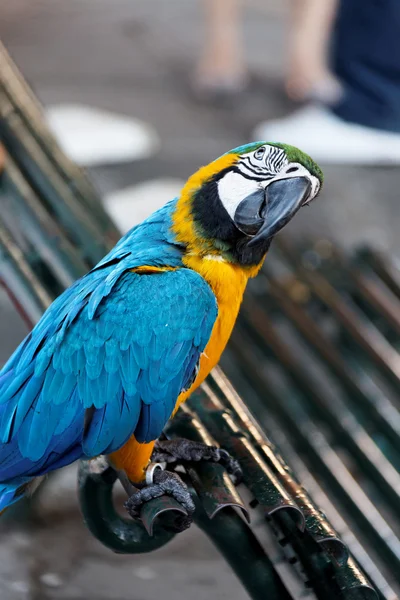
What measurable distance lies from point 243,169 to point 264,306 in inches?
50.0

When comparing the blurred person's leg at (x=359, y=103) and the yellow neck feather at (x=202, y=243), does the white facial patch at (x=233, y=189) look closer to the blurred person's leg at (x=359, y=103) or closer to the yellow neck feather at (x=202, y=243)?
the yellow neck feather at (x=202, y=243)

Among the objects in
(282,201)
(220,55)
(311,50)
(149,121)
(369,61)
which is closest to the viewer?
(282,201)

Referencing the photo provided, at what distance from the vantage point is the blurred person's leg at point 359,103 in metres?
3.59

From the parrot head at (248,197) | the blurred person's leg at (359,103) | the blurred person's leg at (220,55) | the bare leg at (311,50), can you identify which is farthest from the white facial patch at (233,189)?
the blurred person's leg at (220,55)

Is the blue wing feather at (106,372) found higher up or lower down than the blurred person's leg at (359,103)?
higher up

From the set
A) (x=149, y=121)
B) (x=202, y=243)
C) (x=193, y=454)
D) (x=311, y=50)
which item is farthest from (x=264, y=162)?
(x=311, y=50)

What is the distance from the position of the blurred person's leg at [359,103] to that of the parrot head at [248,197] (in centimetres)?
244

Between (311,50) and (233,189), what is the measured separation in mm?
3070

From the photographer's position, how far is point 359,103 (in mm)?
3754

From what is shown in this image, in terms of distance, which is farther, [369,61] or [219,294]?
[369,61]

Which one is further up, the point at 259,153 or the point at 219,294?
the point at 259,153

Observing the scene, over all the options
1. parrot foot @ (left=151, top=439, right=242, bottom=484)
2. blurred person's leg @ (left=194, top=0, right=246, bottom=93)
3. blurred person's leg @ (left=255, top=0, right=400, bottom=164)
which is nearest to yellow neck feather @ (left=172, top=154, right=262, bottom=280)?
parrot foot @ (left=151, top=439, right=242, bottom=484)

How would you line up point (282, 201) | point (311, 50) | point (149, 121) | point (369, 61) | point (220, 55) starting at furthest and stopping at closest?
point (220, 55), point (311, 50), point (149, 121), point (369, 61), point (282, 201)

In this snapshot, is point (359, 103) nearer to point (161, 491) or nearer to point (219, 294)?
point (219, 294)
